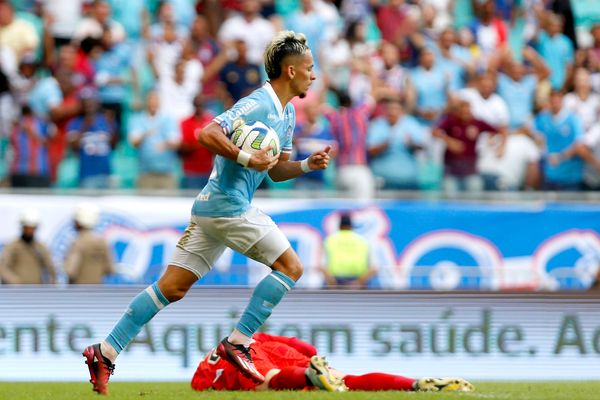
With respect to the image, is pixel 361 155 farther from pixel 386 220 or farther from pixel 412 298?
pixel 412 298

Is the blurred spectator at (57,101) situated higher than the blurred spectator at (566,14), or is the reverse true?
the blurred spectator at (566,14)

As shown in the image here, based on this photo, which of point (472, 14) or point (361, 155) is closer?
point (361, 155)

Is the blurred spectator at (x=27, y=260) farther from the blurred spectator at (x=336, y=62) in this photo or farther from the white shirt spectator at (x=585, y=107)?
the white shirt spectator at (x=585, y=107)

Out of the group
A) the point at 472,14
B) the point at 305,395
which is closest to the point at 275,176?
the point at 305,395

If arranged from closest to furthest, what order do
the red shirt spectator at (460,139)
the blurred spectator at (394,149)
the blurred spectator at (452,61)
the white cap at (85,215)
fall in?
the white cap at (85,215) < the blurred spectator at (394,149) < the red shirt spectator at (460,139) < the blurred spectator at (452,61)

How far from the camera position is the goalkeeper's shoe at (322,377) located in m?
9.22

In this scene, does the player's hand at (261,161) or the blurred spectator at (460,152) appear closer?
the player's hand at (261,161)

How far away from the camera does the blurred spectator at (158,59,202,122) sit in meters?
17.6

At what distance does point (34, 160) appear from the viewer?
1655 cm

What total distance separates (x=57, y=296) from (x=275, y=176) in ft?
16.5

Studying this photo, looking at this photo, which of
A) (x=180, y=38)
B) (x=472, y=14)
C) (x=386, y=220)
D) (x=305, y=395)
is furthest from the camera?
(x=472, y=14)

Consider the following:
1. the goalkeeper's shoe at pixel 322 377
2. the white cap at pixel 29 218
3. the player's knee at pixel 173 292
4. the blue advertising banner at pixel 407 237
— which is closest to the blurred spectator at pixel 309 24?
the blue advertising banner at pixel 407 237

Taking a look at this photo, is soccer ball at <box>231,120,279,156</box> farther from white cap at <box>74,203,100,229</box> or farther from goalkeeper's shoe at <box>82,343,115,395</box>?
white cap at <box>74,203,100,229</box>

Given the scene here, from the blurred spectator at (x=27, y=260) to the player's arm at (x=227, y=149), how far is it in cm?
681
